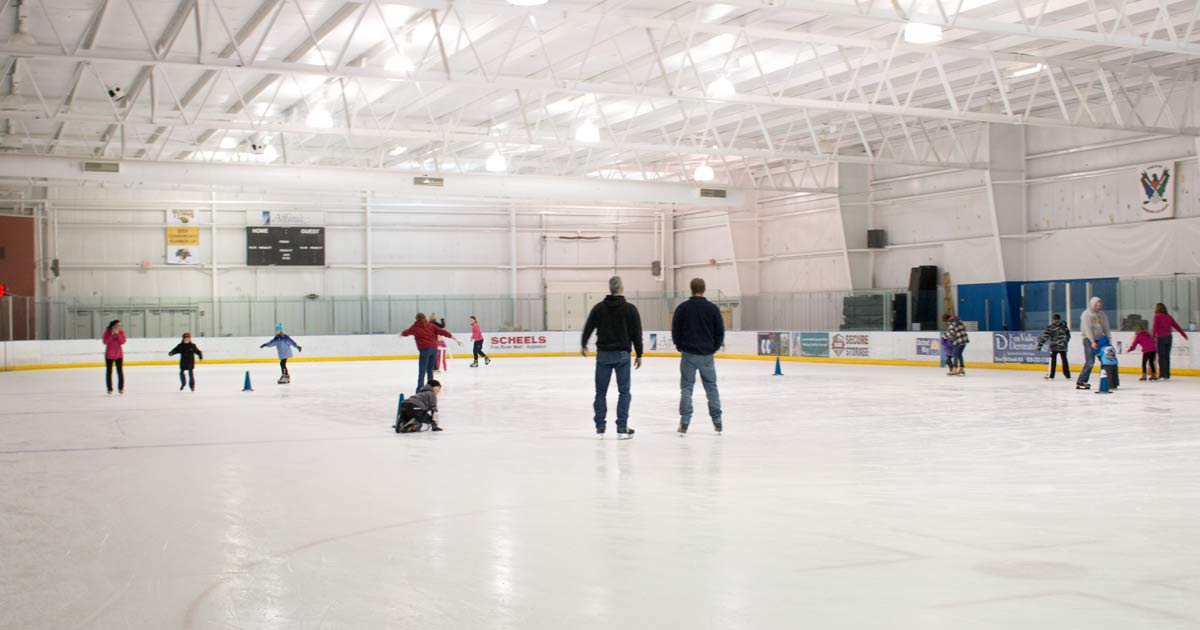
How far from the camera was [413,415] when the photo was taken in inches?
498

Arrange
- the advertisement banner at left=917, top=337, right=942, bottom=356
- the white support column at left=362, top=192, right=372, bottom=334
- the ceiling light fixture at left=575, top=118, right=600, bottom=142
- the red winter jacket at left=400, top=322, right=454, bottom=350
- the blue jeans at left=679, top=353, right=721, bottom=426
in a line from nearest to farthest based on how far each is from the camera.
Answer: the blue jeans at left=679, top=353, right=721, bottom=426 → the red winter jacket at left=400, top=322, right=454, bottom=350 → the ceiling light fixture at left=575, top=118, right=600, bottom=142 → the advertisement banner at left=917, top=337, right=942, bottom=356 → the white support column at left=362, top=192, right=372, bottom=334

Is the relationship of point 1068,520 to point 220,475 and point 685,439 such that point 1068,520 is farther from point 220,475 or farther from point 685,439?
point 220,475

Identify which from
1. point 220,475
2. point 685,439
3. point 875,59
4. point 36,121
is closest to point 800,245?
point 875,59

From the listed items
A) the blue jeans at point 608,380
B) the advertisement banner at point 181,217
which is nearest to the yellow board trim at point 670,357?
the advertisement banner at point 181,217

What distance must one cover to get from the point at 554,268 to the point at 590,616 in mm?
41810

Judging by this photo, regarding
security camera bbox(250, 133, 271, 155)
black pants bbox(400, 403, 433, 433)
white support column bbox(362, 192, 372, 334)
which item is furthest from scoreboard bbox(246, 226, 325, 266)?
black pants bbox(400, 403, 433, 433)

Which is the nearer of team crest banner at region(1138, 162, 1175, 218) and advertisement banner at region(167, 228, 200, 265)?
team crest banner at region(1138, 162, 1175, 218)

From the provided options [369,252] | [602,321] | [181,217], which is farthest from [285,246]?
[602,321]

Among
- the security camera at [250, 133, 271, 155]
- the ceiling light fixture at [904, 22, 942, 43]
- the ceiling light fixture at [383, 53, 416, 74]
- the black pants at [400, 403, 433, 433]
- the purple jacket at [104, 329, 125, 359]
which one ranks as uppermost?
the security camera at [250, 133, 271, 155]

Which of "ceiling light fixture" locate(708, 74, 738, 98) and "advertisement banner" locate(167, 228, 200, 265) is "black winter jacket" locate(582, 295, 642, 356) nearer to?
"ceiling light fixture" locate(708, 74, 738, 98)

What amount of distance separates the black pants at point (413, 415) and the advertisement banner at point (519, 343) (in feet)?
94.5

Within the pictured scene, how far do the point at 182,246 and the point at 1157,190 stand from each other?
3380cm

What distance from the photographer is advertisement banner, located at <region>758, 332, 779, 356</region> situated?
120 ft

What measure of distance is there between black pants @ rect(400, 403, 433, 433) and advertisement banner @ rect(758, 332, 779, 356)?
25.0 metres
